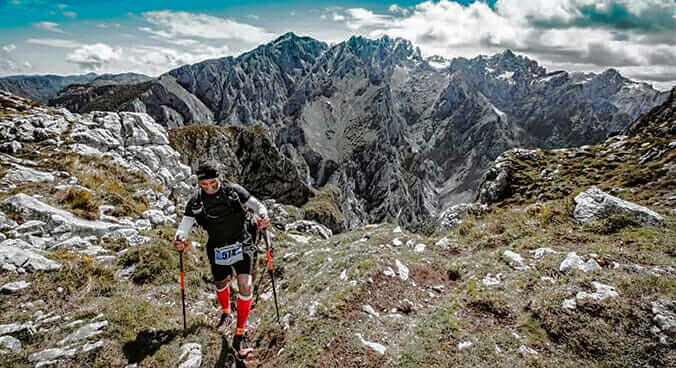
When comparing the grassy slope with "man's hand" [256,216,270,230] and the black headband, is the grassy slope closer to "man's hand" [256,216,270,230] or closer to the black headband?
"man's hand" [256,216,270,230]

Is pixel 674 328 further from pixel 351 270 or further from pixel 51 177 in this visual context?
pixel 51 177

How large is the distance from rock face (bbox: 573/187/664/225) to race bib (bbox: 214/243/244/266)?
13.7 m

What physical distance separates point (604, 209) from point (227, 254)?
14.7m

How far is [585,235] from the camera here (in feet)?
38.0

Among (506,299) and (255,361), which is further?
(506,299)

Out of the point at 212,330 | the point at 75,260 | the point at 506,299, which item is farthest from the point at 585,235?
the point at 75,260

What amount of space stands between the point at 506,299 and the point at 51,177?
20267mm

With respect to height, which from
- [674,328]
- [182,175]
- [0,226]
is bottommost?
[182,175]

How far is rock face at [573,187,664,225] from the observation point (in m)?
11.7

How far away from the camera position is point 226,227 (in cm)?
827

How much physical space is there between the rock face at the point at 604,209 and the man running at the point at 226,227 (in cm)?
1326

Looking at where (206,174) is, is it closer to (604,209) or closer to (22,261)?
(22,261)

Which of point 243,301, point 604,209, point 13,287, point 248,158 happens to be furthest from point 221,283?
point 248,158

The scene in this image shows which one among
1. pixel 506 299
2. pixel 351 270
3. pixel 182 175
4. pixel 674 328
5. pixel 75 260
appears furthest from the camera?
pixel 182 175
